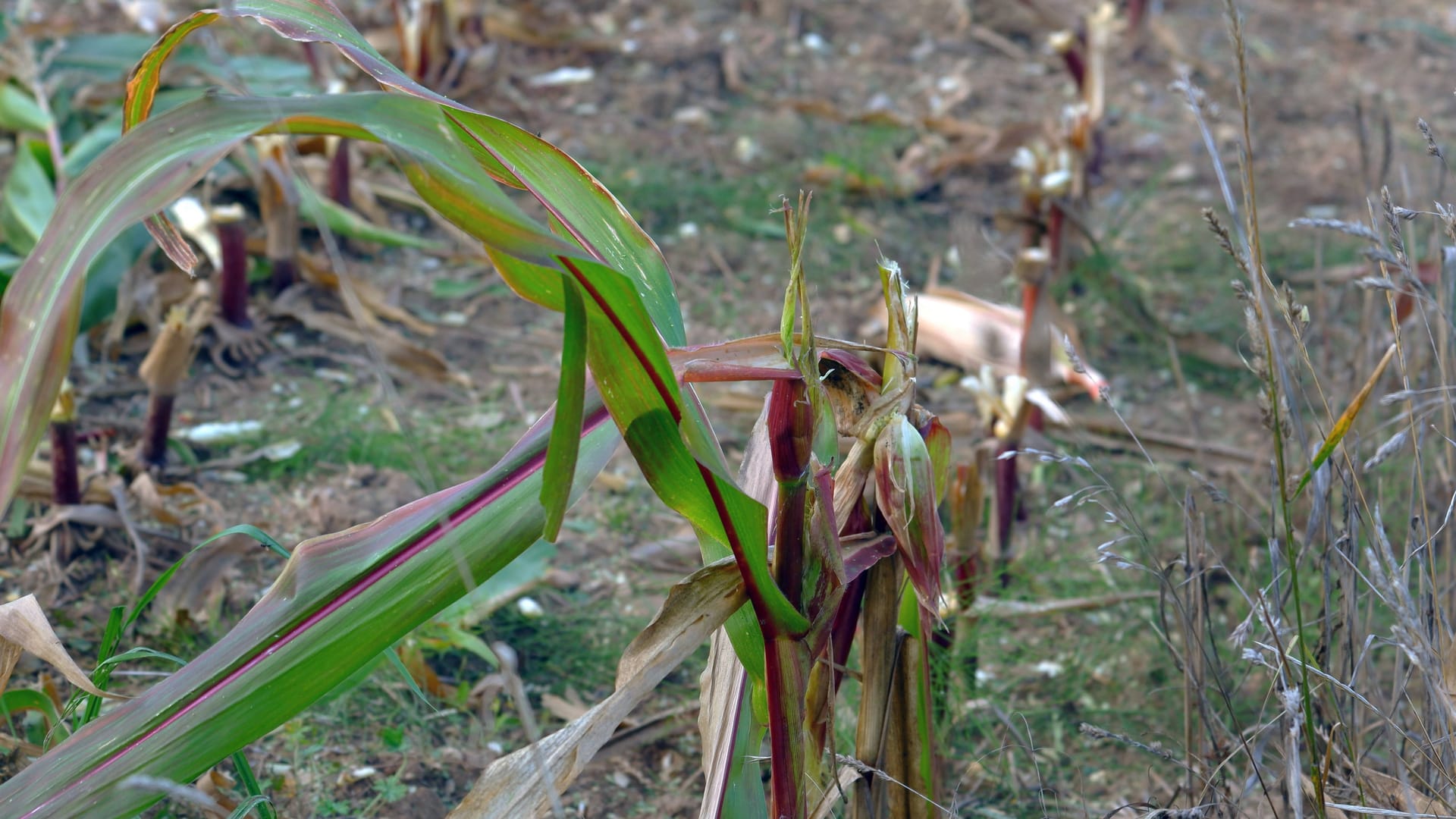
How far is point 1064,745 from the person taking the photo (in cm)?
140

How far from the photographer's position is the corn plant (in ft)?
2.12

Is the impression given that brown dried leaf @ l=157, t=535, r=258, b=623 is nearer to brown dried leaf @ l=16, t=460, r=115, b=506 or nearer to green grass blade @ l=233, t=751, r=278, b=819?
brown dried leaf @ l=16, t=460, r=115, b=506

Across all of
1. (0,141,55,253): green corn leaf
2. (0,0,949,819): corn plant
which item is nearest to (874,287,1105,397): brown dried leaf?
(0,0,949,819): corn plant

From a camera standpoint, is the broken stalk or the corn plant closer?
the corn plant

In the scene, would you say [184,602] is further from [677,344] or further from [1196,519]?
[1196,519]

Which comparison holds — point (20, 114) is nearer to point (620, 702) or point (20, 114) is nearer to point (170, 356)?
point (170, 356)

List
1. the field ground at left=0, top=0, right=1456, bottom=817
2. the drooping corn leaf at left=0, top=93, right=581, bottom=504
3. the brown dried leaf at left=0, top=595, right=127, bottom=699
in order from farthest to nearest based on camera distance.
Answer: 1. the field ground at left=0, top=0, right=1456, bottom=817
2. the brown dried leaf at left=0, top=595, right=127, bottom=699
3. the drooping corn leaf at left=0, top=93, right=581, bottom=504

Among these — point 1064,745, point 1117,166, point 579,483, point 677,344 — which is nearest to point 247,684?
point 579,483

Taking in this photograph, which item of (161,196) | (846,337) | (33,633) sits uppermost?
(161,196)

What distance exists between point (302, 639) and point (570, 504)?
0.65 feet

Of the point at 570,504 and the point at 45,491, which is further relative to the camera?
the point at 45,491

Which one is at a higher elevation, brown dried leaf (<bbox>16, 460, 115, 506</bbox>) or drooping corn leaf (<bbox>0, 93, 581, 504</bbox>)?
drooping corn leaf (<bbox>0, 93, 581, 504</bbox>)

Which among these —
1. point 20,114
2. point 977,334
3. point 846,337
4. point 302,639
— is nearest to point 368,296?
point 20,114

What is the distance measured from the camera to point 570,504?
28.3 inches
